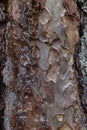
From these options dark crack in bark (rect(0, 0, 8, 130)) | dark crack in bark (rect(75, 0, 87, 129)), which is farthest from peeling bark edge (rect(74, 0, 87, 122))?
dark crack in bark (rect(0, 0, 8, 130))

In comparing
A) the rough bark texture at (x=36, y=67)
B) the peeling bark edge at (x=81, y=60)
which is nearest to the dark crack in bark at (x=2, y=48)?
the rough bark texture at (x=36, y=67)

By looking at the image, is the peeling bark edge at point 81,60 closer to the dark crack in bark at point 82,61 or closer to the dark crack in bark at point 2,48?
the dark crack in bark at point 82,61

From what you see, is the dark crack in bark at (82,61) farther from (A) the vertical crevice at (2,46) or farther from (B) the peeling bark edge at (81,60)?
(A) the vertical crevice at (2,46)

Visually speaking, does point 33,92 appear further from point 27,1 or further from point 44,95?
point 27,1

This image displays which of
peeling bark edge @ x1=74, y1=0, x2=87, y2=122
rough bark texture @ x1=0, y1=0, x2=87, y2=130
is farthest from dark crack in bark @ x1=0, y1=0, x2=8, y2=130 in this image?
peeling bark edge @ x1=74, y1=0, x2=87, y2=122

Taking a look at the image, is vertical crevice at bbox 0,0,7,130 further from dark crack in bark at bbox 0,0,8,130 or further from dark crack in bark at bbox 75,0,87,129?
dark crack in bark at bbox 75,0,87,129

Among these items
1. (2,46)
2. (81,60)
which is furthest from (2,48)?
(81,60)

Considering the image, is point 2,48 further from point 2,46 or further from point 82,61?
point 82,61

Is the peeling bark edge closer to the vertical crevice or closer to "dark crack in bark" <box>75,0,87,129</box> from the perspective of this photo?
"dark crack in bark" <box>75,0,87,129</box>

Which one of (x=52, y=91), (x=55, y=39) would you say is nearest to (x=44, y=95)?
(x=52, y=91)

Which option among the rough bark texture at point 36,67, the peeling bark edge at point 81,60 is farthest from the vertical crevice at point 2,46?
the peeling bark edge at point 81,60
